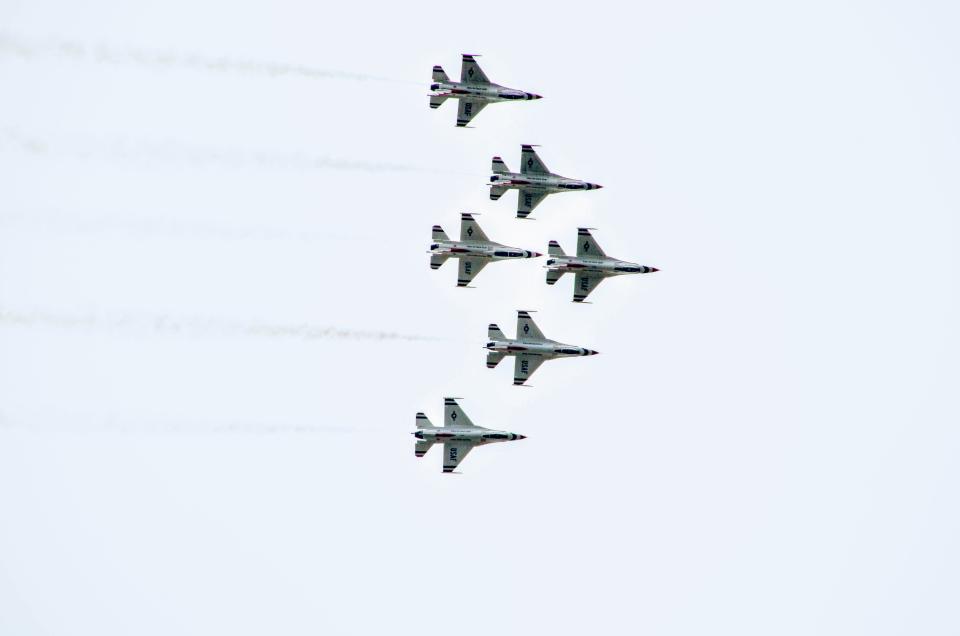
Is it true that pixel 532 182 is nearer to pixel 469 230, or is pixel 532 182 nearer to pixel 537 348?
pixel 469 230

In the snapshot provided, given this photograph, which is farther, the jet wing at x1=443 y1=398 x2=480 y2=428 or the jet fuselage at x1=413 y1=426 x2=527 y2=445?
the jet wing at x1=443 y1=398 x2=480 y2=428

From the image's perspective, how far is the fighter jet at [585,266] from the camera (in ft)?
494

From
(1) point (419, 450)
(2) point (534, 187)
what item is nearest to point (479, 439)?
(1) point (419, 450)

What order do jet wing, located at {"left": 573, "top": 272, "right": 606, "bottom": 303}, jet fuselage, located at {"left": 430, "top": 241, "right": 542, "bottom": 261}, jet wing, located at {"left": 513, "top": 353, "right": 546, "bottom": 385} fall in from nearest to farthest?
jet fuselage, located at {"left": 430, "top": 241, "right": 542, "bottom": 261} < jet wing, located at {"left": 513, "top": 353, "right": 546, "bottom": 385} < jet wing, located at {"left": 573, "top": 272, "right": 606, "bottom": 303}

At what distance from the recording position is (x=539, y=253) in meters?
151

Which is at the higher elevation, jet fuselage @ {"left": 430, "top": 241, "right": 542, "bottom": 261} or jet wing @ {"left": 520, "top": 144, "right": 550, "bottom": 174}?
jet wing @ {"left": 520, "top": 144, "right": 550, "bottom": 174}

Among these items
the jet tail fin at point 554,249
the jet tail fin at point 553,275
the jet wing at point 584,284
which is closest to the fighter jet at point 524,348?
the jet tail fin at point 553,275

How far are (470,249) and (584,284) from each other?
6817 mm

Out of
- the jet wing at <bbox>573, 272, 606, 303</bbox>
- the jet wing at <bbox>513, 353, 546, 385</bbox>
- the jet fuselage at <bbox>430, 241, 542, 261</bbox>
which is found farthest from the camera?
the jet wing at <bbox>573, 272, 606, 303</bbox>

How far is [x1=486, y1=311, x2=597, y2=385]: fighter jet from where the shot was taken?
148625mm

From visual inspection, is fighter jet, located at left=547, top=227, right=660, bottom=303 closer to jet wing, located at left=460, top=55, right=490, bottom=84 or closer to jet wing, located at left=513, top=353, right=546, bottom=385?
jet wing, located at left=513, top=353, right=546, bottom=385

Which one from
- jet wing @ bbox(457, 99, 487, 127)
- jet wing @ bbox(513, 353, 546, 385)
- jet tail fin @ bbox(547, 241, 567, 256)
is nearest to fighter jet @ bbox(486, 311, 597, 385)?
jet wing @ bbox(513, 353, 546, 385)

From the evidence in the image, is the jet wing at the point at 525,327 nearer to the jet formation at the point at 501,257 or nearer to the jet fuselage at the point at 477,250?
the jet formation at the point at 501,257

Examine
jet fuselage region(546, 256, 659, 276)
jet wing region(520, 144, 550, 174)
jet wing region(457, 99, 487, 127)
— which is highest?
jet wing region(457, 99, 487, 127)
